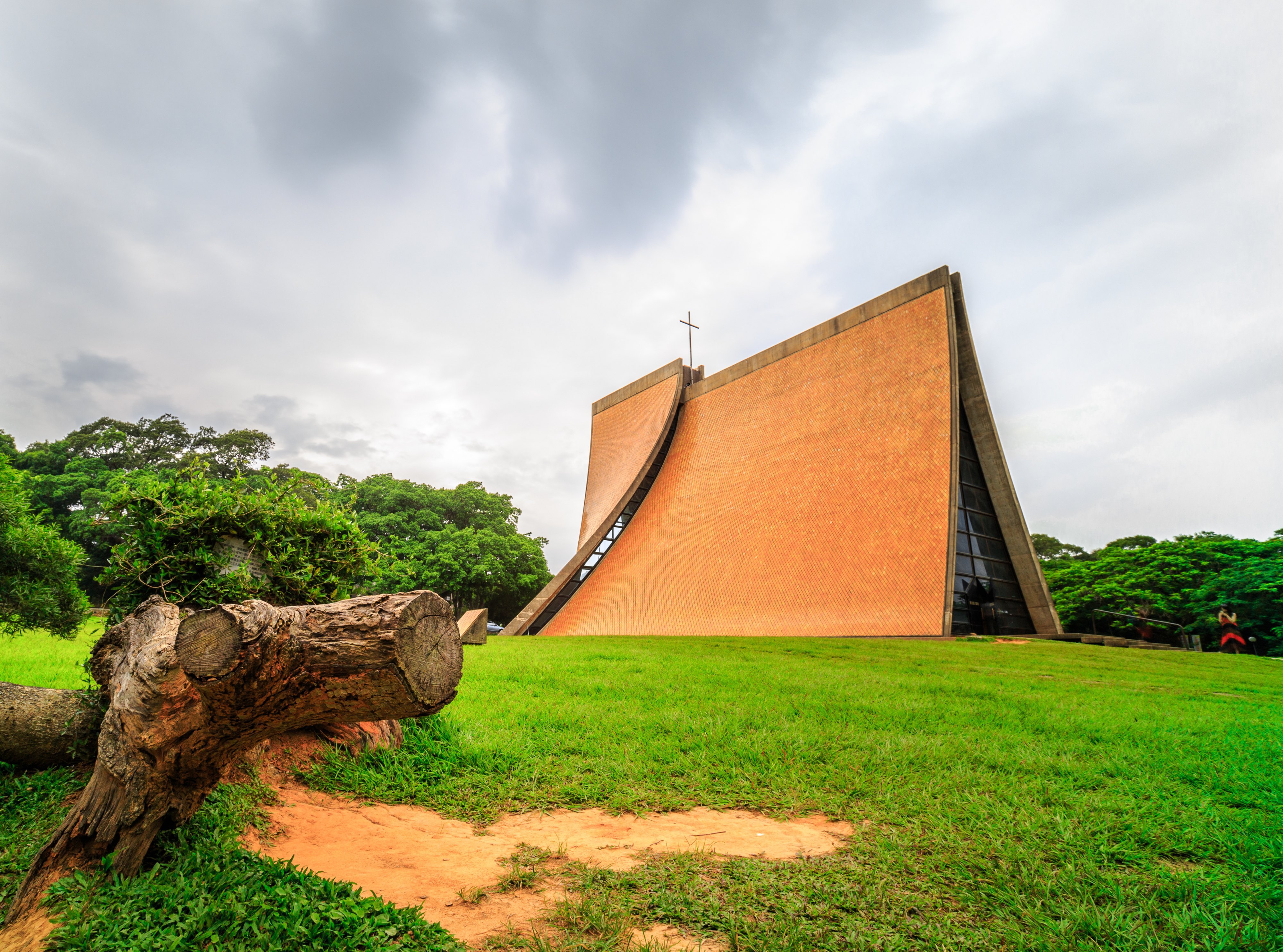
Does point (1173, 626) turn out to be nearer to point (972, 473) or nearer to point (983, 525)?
point (983, 525)

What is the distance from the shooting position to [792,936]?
1.77 metres

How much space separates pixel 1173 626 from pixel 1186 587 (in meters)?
2.10

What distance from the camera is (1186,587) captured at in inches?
791

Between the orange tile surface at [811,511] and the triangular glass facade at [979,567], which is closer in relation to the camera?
the orange tile surface at [811,511]

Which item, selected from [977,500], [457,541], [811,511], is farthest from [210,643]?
[457,541]

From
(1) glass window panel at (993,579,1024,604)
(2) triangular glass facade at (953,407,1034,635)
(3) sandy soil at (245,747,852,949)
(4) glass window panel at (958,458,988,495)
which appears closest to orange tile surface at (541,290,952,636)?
(2) triangular glass facade at (953,407,1034,635)

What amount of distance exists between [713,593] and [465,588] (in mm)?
13994

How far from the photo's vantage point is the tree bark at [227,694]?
1651 mm

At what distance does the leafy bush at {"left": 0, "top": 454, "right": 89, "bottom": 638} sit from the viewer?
3896 mm

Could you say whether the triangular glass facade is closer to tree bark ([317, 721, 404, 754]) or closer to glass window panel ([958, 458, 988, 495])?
glass window panel ([958, 458, 988, 495])

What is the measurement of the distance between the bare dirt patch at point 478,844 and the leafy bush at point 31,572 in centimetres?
242

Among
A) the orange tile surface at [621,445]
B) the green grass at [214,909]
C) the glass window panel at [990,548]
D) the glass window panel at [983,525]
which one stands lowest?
the green grass at [214,909]

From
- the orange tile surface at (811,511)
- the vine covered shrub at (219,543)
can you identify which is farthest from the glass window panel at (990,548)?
the vine covered shrub at (219,543)

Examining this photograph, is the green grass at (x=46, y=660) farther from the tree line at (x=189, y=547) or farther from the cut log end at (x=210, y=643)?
the cut log end at (x=210, y=643)
